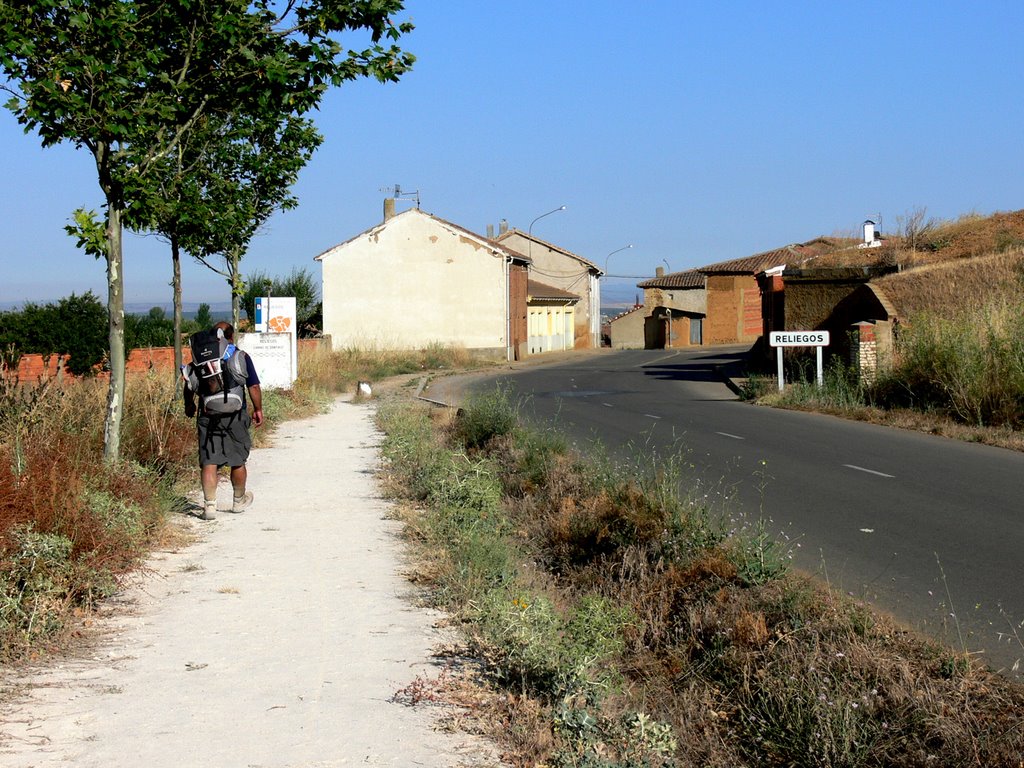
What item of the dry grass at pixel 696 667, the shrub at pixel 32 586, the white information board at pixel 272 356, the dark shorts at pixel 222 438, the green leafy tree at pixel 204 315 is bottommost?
the dry grass at pixel 696 667

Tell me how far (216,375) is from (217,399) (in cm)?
21

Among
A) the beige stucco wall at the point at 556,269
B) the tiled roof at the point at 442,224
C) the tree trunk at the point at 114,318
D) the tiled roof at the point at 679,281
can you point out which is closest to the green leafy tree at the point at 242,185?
the tree trunk at the point at 114,318

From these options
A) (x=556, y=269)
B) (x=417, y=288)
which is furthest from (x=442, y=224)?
(x=556, y=269)

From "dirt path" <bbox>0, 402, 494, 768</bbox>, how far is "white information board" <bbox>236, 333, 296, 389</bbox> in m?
14.6

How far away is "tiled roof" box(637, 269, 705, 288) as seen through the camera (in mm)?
82188

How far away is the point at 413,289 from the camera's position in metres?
55.6

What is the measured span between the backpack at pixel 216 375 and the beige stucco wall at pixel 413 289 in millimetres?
44959

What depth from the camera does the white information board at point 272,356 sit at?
23875 mm

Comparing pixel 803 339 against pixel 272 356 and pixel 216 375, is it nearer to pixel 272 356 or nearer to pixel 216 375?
pixel 272 356

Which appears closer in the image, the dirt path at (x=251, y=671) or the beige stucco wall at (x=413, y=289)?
the dirt path at (x=251, y=671)

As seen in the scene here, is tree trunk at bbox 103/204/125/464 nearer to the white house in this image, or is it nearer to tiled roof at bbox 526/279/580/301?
the white house

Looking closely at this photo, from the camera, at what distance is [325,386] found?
29.9m

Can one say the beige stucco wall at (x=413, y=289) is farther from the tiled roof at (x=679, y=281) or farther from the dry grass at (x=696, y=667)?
the dry grass at (x=696, y=667)

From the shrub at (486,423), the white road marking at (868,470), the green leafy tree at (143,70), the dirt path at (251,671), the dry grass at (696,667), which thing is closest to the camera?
the dirt path at (251,671)
